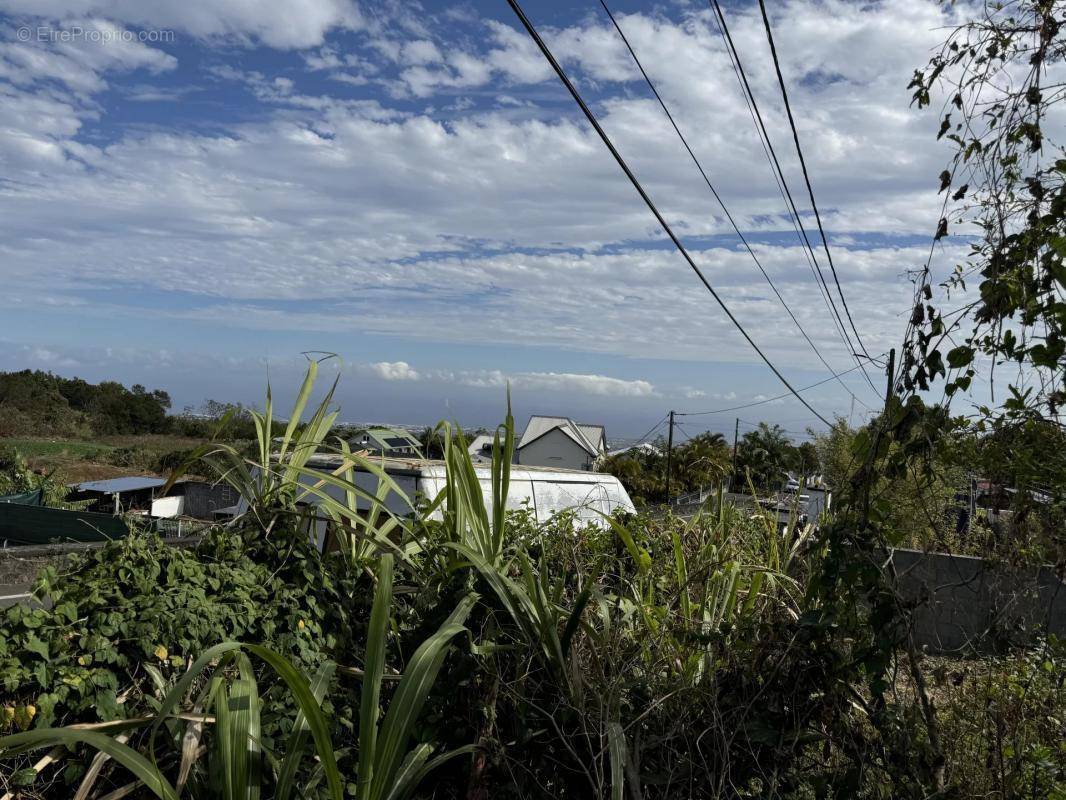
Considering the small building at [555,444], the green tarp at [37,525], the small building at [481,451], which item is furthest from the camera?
the small building at [555,444]

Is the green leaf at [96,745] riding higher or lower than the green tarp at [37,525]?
higher

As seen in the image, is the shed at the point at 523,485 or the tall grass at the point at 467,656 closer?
the tall grass at the point at 467,656

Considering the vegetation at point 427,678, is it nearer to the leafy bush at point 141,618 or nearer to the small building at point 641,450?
the leafy bush at point 141,618

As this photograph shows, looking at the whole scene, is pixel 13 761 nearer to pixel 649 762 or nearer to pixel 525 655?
pixel 525 655

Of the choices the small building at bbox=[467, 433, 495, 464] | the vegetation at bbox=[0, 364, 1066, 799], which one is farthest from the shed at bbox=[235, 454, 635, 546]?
the vegetation at bbox=[0, 364, 1066, 799]

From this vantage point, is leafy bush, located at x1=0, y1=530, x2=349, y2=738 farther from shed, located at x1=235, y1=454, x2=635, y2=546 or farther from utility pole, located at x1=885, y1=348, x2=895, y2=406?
shed, located at x1=235, y1=454, x2=635, y2=546

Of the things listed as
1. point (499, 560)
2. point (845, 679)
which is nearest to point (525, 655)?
point (499, 560)

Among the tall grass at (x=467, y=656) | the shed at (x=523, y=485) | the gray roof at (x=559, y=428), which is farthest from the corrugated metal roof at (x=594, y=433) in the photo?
the tall grass at (x=467, y=656)

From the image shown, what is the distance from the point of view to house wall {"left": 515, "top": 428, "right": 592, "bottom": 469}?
56.5 metres

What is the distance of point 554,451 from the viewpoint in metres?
57.3

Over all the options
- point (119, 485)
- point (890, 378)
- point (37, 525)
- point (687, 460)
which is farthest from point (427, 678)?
point (687, 460)

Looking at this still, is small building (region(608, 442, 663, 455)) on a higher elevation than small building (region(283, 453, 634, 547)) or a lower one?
lower

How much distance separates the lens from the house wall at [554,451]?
56500mm

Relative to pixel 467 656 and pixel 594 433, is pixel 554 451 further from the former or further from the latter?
pixel 467 656
